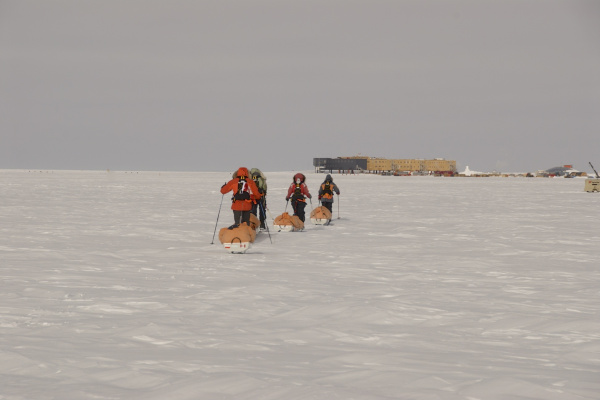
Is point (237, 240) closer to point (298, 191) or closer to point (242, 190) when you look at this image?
point (242, 190)

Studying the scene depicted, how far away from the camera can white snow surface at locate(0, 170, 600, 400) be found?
5629mm

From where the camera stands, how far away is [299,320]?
8266 millimetres

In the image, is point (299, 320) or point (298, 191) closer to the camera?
point (299, 320)

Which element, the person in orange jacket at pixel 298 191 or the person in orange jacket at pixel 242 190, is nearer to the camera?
the person in orange jacket at pixel 242 190

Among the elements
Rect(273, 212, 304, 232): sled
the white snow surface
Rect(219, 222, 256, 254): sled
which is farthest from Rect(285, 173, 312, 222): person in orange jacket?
Rect(219, 222, 256, 254): sled

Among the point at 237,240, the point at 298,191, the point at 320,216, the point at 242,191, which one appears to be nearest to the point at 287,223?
the point at 298,191

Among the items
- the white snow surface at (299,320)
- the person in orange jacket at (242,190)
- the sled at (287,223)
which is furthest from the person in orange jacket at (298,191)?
the person in orange jacket at (242,190)

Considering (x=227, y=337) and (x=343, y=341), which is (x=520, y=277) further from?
(x=227, y=337)

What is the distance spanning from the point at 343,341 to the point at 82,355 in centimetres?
262

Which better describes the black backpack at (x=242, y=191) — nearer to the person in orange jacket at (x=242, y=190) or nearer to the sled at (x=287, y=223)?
the person in orange jacket at (x=242, y=190)

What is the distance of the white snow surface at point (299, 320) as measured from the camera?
222 inches

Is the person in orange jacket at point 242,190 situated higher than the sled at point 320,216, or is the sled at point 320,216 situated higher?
the person in orange jacket at point 242,190

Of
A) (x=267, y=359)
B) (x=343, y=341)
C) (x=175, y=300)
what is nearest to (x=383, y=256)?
(x=175, y=300)

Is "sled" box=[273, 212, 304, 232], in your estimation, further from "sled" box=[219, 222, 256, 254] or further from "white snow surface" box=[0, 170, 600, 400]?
"sled" box=[219, 222, 256, 254]
